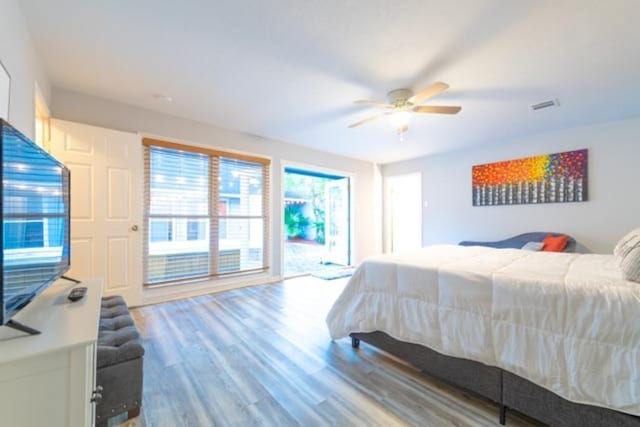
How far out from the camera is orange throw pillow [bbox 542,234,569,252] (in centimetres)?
374

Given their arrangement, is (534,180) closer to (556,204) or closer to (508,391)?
(556,204)

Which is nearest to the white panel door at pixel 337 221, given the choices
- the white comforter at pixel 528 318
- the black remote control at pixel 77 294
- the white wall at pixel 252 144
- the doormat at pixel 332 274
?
the white wall at pixel 252 144

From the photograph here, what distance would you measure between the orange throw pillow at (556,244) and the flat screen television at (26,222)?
5.09m

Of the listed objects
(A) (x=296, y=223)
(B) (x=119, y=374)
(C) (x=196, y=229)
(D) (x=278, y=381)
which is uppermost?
(C) (x=196, y=229)

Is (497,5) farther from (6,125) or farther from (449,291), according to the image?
(6,125)

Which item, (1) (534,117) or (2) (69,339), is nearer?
(2) (69,339)

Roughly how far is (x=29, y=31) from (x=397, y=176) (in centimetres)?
584

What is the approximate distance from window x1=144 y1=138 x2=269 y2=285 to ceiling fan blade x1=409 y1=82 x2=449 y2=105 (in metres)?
2.59

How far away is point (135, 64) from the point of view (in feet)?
7.89

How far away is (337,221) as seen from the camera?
6.45 meters

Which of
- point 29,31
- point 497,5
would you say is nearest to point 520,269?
point 497,5

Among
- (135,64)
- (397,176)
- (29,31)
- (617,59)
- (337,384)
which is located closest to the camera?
(337,384)

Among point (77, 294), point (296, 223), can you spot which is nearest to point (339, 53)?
point (77, 294)

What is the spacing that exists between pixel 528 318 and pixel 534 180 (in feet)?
12.3
